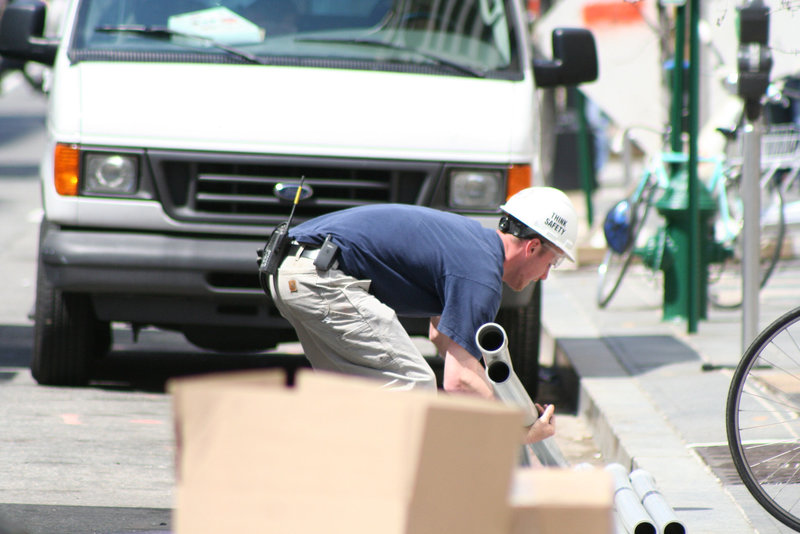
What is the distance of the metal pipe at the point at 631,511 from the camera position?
4.11 metres

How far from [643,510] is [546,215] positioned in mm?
935

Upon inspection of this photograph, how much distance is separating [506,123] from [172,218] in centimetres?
159

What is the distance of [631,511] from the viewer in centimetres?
418

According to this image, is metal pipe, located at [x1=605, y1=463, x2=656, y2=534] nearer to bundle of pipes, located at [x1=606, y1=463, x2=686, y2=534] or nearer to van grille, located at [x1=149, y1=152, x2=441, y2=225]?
bundle of pipes, located at [x1=606, y1=463, x2=686, y2=534]

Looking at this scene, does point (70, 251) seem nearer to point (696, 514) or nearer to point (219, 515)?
point (696, 514)

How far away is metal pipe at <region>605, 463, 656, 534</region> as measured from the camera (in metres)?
4.11

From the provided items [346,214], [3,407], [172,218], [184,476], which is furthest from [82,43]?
[184,476]

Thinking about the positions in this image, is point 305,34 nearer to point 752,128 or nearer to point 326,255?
point 752,128

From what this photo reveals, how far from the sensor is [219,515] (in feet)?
7.93

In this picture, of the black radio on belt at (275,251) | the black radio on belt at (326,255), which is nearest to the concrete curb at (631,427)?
the black radio on belt at (326,255)

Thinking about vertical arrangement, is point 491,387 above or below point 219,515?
below

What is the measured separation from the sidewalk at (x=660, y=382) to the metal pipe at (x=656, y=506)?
221 mm

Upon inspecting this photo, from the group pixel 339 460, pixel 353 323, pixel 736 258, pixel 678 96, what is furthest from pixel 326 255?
pixel 736 258

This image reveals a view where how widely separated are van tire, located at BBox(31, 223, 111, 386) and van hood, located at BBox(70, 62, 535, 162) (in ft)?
2.62
